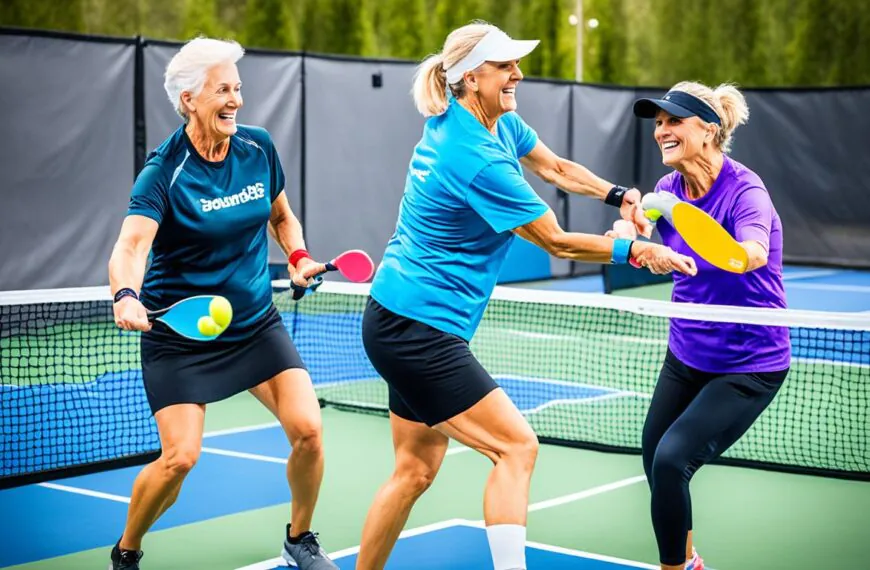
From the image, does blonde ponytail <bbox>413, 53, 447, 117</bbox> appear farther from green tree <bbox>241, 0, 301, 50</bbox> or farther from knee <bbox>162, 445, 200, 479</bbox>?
green tree <bbox>241, 0, 301, 50</bbox>

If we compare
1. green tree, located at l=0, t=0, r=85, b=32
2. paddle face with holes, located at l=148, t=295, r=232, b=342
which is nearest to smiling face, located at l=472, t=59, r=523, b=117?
paddle face with holes, located at l=148, t=295, r=232, b=342

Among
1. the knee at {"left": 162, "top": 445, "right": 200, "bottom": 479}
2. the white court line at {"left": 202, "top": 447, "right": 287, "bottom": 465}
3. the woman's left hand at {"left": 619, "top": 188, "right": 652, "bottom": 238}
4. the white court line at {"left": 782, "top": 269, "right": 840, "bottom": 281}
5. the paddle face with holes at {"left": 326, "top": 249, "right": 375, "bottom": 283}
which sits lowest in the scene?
Result: the white court line at {"left": 782, "top": 269, "right": 840, "bottom": 281}

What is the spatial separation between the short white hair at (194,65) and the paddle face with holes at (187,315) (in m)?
0.73

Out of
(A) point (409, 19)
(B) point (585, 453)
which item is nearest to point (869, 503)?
(B) point (585, 453)

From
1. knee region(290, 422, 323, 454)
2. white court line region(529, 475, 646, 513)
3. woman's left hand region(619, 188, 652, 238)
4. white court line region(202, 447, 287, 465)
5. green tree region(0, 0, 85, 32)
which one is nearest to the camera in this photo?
woman's left hand region(619, 188, 652, 238)

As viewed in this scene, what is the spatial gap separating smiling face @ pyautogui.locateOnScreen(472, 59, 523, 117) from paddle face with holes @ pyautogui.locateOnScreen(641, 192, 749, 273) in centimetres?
67

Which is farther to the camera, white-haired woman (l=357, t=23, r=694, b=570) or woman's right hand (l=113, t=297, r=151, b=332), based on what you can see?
woman's right hand (l=113, t=297, r=151, b=332)

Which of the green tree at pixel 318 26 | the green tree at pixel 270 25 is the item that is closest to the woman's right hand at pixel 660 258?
the green tree at pixel 270 25

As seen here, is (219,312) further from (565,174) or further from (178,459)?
(565,174)

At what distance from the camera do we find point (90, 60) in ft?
39.9

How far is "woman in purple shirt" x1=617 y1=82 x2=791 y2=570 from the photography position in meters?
4.39

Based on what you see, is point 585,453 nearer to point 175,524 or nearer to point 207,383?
point 175,524

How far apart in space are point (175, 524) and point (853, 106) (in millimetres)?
15327

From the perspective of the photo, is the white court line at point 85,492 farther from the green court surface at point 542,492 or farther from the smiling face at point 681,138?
the smiling face at point 681,138
